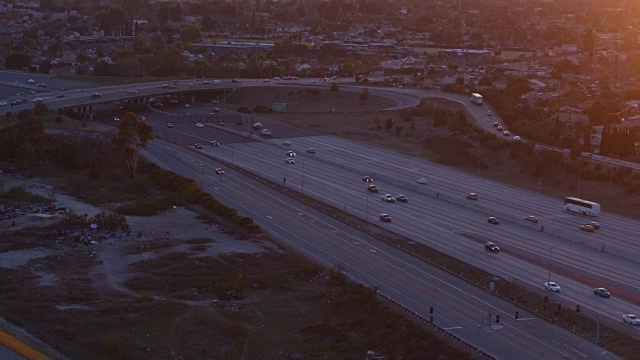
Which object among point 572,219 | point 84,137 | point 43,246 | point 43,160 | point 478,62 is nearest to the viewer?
point 43,246

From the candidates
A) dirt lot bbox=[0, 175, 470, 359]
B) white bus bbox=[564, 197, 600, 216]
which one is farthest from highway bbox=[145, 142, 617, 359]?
white bus bbox=[564, 197, 600, 216]

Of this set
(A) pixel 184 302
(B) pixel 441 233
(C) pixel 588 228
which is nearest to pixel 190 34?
(B) pixel 441 233

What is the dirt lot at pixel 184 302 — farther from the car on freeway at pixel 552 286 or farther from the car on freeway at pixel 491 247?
the car on freeway at pixel 491 247

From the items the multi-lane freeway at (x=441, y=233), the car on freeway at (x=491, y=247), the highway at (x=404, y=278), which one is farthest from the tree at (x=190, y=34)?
the car on freeway at (x=491, y=247)

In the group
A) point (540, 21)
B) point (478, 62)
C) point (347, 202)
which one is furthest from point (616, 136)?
point (540, 21)

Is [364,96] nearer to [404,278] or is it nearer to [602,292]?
[404,278]

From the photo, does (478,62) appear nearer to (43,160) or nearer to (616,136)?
(616,136)
